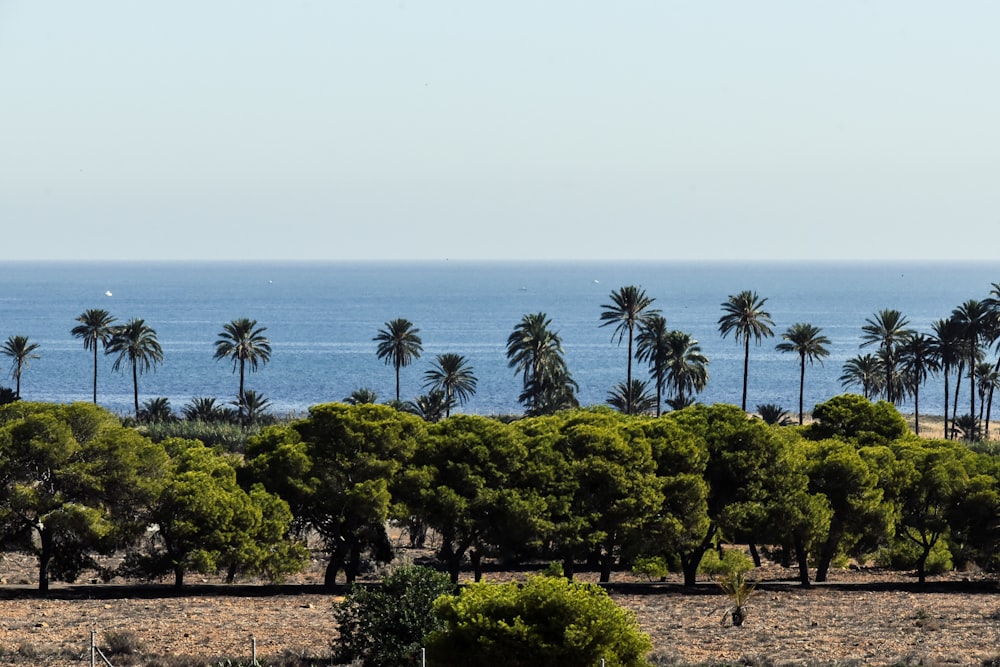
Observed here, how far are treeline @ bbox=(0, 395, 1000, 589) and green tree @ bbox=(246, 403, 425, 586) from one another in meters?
0.09

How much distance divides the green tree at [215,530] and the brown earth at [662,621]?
141cm

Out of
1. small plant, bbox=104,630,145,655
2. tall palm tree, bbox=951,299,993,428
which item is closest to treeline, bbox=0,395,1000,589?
small plant, bbox=104,630,145,655

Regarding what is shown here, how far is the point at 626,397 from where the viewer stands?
11031 centimetres

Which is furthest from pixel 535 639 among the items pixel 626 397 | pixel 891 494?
pixel 626 397

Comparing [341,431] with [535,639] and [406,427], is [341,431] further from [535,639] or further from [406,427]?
[535,639]

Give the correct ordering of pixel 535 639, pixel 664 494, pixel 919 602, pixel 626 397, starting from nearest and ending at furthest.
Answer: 1. pixel 535 639
2. pixel 919 602
3. pixel 664 494
4. pixel 626 397

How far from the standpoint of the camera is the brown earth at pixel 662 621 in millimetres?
41062

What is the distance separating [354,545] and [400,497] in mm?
3202

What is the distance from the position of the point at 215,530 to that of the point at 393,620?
1815 centimetres

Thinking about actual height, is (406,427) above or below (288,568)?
Answer: above

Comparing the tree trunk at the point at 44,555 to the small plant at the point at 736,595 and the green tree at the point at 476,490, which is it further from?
the small plant at the point at 736,595

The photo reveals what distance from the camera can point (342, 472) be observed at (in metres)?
57.6

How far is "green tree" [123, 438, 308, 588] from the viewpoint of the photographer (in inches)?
2108

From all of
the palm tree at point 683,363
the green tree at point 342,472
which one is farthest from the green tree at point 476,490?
the palm tree at point 683,363
